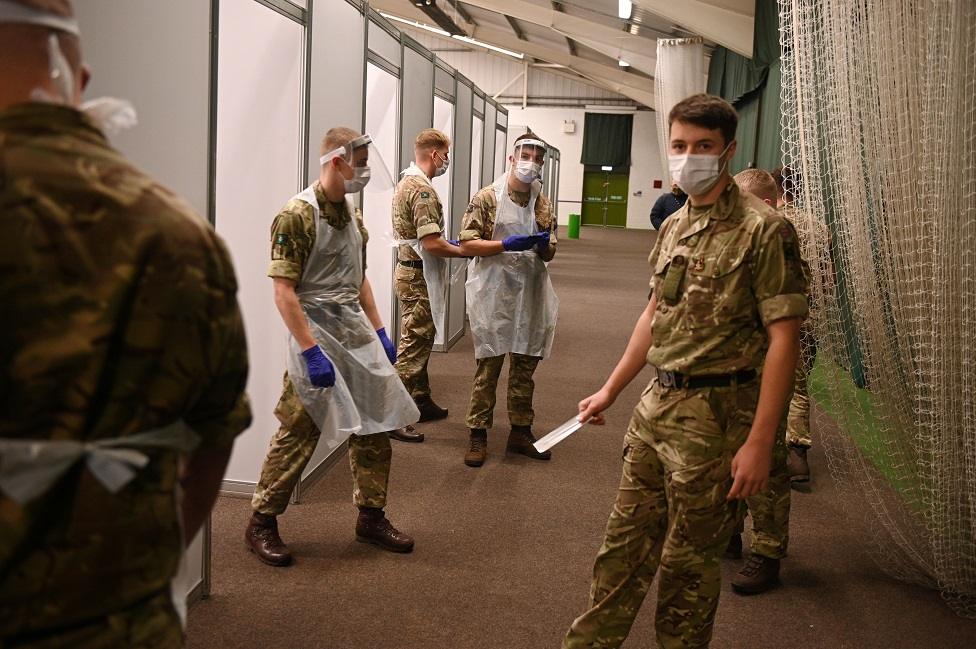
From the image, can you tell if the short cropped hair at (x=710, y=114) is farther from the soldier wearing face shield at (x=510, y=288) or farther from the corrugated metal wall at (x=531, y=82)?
the corrugated metal wall at (x=531, y=82)

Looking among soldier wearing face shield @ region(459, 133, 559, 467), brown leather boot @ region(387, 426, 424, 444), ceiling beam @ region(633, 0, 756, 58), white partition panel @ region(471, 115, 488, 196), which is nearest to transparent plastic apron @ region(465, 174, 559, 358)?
soldier wearing face shield @ region(459, 133, 559, 467)

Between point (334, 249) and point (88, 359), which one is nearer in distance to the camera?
point (88, 359)

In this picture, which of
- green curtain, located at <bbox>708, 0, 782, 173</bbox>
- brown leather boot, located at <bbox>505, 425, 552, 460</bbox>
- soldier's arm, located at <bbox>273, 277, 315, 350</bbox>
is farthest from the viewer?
green curtain, located at <bbox>708, 0, 782, 173</bbox>

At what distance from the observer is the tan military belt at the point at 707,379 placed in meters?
1.92

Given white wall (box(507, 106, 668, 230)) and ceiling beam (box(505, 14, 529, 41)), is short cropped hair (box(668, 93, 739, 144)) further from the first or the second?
white wall (box(507, 106, 668, 230))

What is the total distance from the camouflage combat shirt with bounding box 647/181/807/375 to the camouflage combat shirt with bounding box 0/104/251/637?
1236 millimetres

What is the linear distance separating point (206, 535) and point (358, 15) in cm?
235

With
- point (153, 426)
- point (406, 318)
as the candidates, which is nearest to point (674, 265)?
point (153, 426)

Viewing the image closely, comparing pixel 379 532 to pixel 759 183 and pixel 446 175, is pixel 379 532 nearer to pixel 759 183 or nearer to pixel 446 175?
pixel 759 183

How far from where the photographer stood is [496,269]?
4.07m

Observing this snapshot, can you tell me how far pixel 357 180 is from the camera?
8.99 ft

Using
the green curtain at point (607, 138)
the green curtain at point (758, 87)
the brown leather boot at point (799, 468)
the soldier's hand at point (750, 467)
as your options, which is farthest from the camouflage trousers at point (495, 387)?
the green curtain at point (607, 138)

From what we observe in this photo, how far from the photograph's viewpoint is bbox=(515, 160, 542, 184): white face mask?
3.95m

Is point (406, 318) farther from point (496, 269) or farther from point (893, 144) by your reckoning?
point (893, 144)
